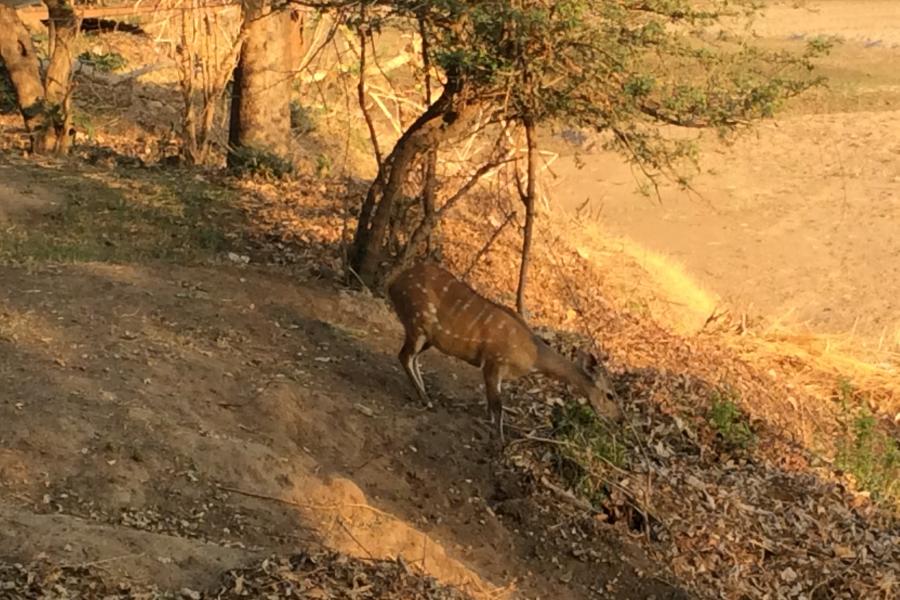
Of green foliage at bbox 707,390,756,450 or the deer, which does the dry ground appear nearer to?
the deer

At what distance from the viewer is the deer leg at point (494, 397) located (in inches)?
350

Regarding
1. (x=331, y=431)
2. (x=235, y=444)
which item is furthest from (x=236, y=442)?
(x=331, y=431)

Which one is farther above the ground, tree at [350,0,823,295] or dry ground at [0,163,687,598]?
tree at [350,0,823,295]

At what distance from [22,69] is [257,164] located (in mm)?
2909

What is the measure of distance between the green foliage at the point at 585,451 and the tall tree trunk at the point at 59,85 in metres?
8.05

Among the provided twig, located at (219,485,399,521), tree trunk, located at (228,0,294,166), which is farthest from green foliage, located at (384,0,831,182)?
tree trunk, located at (228,0,294,166)

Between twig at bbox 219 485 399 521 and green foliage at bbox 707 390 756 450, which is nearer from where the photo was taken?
twig at bbox 219 485 399 521

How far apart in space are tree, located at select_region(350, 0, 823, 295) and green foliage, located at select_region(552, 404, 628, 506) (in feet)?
5.86

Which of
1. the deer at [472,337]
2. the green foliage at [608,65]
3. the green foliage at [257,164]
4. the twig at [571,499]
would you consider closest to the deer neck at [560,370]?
the deer at [472,337]

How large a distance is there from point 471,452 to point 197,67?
8084 millimetres

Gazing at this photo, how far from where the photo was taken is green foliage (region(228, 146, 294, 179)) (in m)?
14.5

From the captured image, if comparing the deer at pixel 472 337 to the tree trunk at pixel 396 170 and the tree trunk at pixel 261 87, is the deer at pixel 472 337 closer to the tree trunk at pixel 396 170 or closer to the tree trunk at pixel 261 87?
the tree trunk at pixel 396 170

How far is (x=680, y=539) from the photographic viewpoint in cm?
852

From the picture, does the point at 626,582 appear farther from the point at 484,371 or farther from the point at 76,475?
the point at 76,475
